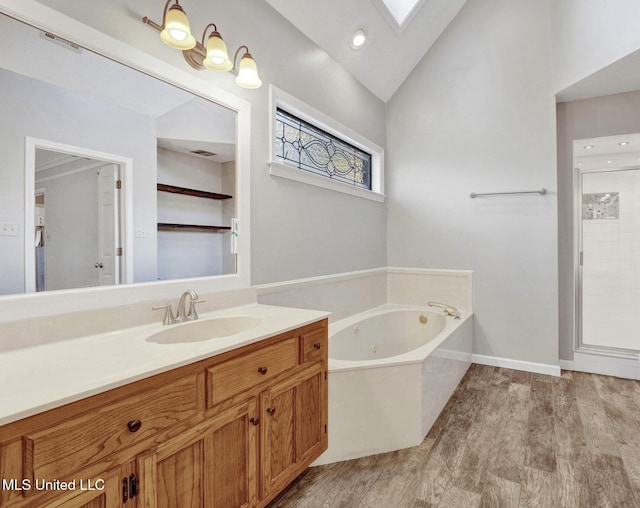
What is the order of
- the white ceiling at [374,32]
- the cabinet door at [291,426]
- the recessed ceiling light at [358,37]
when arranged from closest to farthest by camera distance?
1. the cabinet door at [291,426]
2. the white ceiling at [374,32]
3. the recessed ceiling light at [358,37]

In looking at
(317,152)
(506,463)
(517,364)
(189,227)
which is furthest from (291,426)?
(517,364)

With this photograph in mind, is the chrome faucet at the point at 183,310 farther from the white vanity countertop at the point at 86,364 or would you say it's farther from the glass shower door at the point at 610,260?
the glass shower door at the point at 610,260

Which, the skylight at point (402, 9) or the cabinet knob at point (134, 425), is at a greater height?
the skylight at point (402, 9)

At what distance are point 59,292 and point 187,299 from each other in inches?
20.7

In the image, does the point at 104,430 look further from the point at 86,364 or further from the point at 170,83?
the point at 170,83

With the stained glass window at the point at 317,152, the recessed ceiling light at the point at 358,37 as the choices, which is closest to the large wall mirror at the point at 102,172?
the stained glass window at the point at 317,152

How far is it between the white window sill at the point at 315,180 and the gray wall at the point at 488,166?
606 millimetres

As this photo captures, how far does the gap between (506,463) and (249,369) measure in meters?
1.56

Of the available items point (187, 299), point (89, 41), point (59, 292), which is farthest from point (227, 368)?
point (89, 41)

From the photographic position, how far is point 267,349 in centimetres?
146

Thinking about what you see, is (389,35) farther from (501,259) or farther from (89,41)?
(89,41)

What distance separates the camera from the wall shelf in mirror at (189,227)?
68.8 inches

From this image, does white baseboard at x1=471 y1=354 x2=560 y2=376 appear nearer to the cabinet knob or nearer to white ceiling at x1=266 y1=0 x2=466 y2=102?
white ceiling at x1=266 y1=0 x2=466 y2=102

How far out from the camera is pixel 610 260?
11.0 feet
